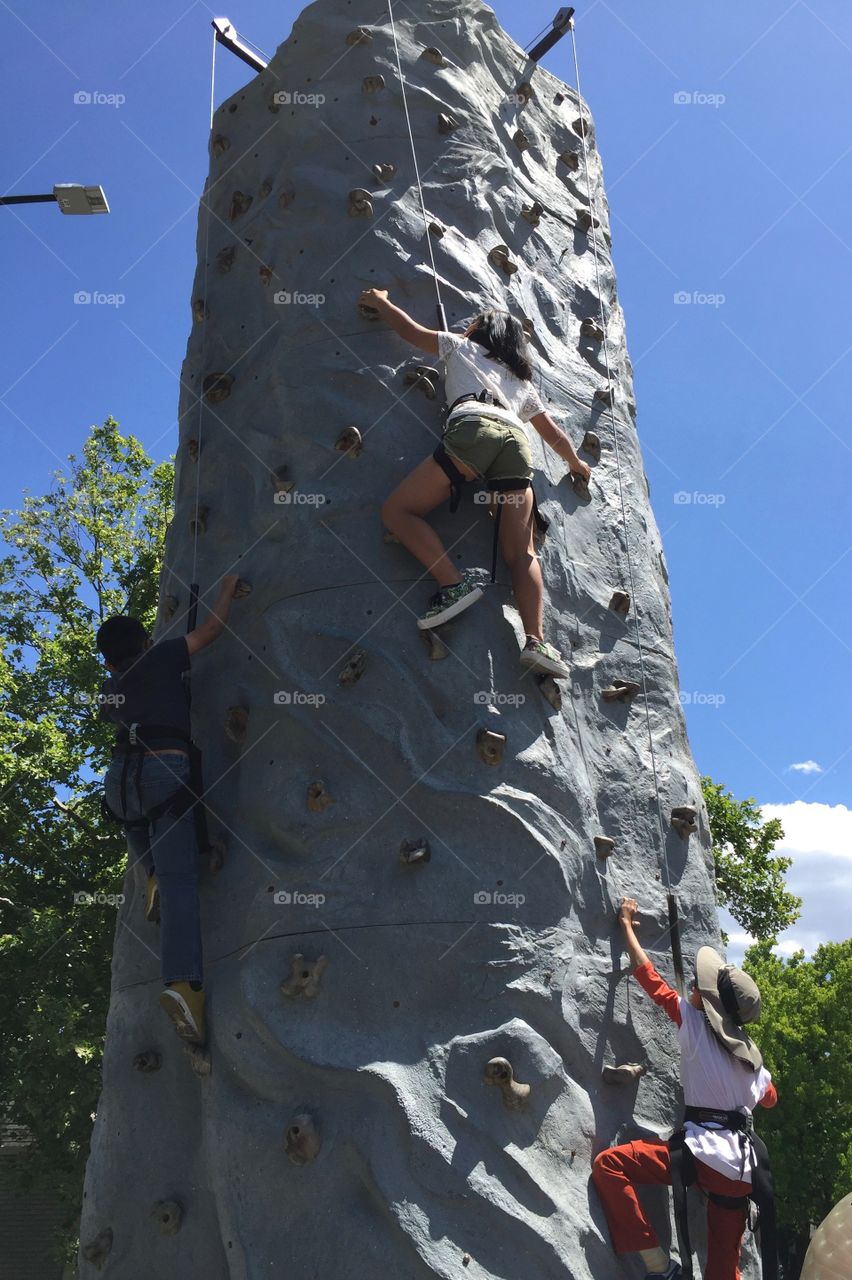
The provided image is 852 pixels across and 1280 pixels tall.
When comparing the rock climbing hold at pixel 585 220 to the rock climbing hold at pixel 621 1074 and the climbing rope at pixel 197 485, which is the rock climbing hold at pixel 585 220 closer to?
the climbing rope at pixel 197 485

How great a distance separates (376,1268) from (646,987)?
170 centimetres

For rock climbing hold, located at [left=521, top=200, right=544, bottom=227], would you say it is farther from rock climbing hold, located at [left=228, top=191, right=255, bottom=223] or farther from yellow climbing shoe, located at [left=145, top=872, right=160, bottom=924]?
yellow climbing shoe, located at [left=145, top=872, right=160, bottom=924]

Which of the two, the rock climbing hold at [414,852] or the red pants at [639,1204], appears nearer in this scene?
the red pants at [639,1204]

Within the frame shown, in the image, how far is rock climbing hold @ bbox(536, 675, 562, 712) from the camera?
5.60 m

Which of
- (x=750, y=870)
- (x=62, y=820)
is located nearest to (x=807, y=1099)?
(x=750, y=870)

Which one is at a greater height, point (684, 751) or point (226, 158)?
point (226, 158)

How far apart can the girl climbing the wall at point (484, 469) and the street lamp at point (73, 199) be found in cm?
513

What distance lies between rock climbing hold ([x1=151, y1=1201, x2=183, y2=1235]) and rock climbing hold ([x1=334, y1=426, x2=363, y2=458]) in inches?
150

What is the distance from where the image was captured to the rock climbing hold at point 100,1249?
4.72 metres

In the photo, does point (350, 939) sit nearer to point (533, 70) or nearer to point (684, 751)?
point (684, 751)

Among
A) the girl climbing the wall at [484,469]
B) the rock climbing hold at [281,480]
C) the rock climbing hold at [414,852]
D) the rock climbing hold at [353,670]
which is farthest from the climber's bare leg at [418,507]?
the rock climbing hold at [414,852]

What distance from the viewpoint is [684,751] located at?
21.2 feet

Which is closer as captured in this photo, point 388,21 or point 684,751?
point 684,751

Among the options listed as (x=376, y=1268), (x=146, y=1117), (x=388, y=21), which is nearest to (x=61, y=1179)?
(x=146, y=1117)
